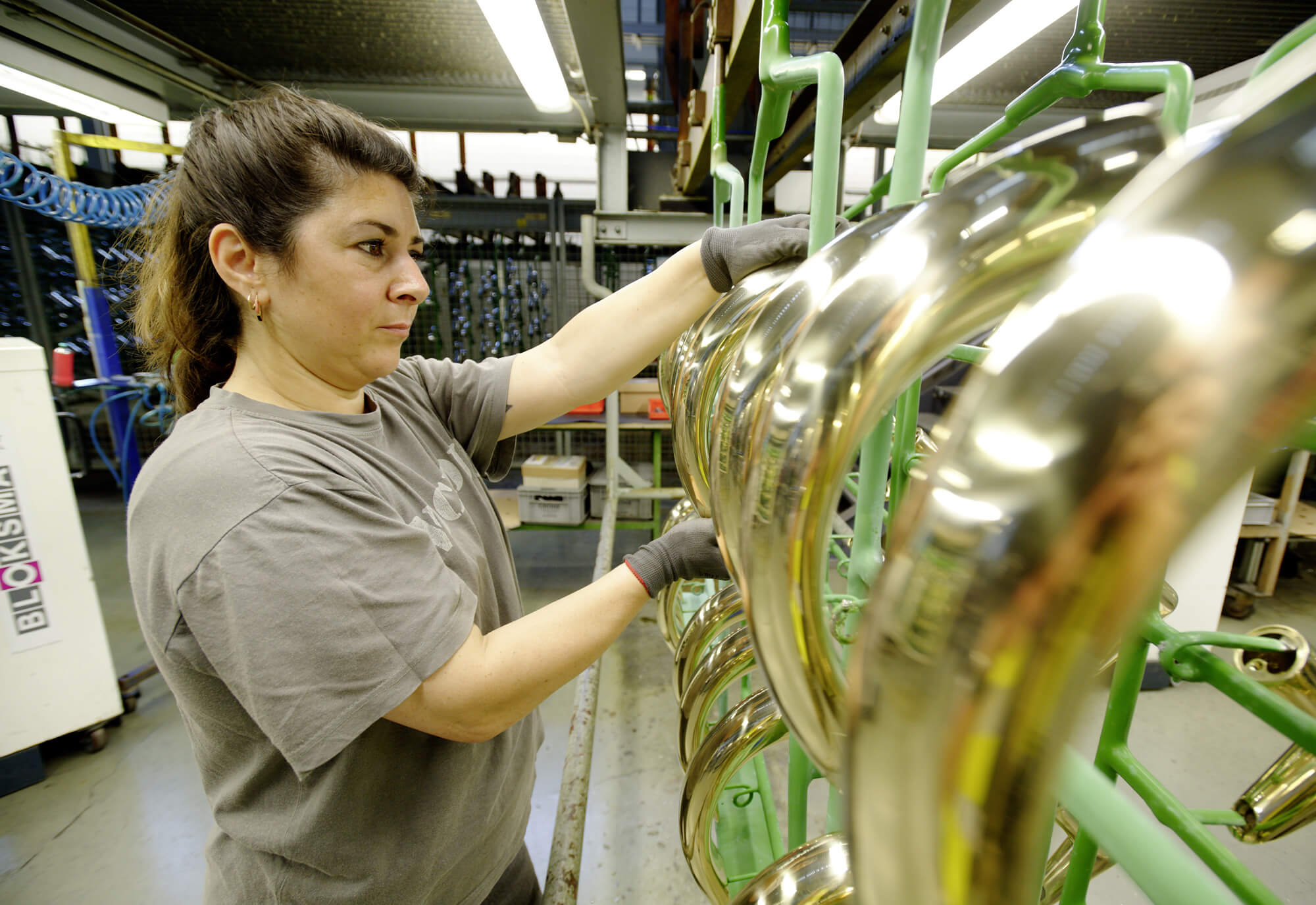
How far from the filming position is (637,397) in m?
3.25

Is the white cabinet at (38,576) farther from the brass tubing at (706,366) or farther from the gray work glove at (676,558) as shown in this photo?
the brass tubing at (706,366)

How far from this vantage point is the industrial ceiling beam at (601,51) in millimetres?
1399

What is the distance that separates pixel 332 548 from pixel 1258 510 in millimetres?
3288

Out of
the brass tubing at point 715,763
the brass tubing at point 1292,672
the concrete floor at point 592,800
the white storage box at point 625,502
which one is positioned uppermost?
the brass tubing at point 1292,672

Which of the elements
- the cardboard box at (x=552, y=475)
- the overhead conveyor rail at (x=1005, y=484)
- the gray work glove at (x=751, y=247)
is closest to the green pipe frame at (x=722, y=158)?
the gray work glove at (x=751, y=247)

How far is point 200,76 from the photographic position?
2.55 meters

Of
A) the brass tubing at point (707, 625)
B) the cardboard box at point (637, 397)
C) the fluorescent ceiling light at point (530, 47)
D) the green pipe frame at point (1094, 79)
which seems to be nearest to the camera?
the green pipe frame at point (1094, 79)

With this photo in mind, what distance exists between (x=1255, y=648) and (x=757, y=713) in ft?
1.21

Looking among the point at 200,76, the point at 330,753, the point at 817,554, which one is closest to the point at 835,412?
the point at 817,554

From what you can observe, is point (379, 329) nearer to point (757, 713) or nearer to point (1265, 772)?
point (757, 713)

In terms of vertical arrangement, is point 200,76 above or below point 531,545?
above

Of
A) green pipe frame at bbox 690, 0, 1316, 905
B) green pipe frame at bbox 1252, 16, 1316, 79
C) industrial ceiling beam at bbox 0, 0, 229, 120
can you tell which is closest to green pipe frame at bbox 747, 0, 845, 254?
green pipe frame at bbox 690, 0, 1316, 905

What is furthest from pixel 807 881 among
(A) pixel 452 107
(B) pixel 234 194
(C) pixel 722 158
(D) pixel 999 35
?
(A) pixel 452 107

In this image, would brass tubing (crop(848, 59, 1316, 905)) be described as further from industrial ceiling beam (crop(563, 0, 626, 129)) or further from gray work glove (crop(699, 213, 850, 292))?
industrial ceiling beam (crop(563, 0, 626, 129))
